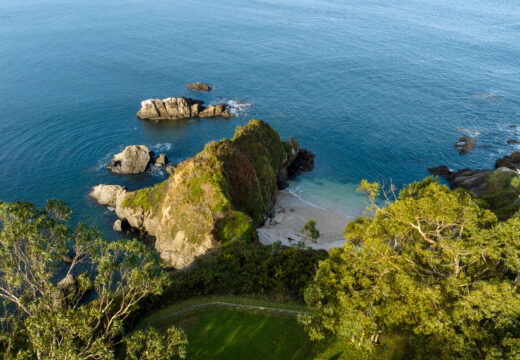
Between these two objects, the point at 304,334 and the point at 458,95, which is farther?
the point at 458,95

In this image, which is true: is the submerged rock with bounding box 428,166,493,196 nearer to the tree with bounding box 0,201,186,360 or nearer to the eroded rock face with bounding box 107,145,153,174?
the eroded rock face with bounding box 107,145,153,174

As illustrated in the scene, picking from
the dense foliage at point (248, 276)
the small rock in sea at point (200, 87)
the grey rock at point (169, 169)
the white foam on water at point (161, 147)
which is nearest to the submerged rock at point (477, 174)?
the dense foliage at point (248, 276)

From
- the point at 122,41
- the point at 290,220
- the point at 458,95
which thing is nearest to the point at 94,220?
the point at 290,220

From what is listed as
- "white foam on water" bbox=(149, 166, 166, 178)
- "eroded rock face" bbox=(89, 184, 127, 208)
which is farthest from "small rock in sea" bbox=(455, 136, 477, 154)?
"eroded rock face" bbox=(89, 184, 127, 208)

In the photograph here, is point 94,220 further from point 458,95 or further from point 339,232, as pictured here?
point 458,95

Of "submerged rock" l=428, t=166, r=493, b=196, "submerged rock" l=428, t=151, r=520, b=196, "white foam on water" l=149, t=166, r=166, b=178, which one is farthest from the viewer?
"white foam on water" l=149, t=166, r=166, b=178

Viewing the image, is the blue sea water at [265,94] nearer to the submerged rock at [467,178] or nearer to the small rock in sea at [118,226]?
the small rock in sea at [118,226]

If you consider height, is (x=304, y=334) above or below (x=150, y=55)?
below
